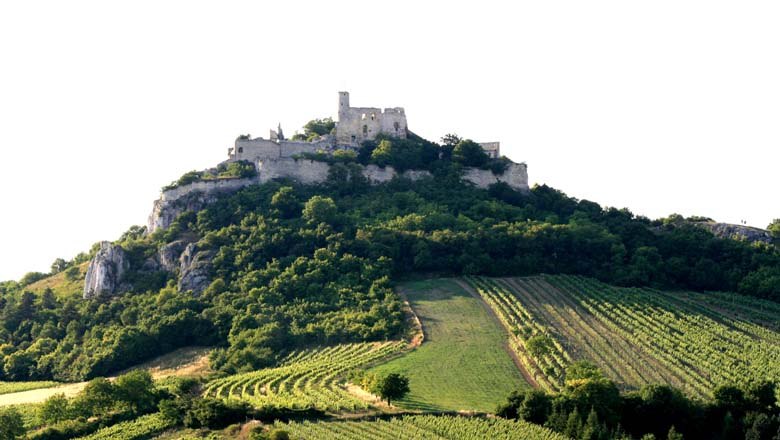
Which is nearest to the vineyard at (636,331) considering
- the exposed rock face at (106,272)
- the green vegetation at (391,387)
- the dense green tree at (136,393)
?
the green vegetation at (391,387)

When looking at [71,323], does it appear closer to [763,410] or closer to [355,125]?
[355,125]

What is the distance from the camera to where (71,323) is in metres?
67.5

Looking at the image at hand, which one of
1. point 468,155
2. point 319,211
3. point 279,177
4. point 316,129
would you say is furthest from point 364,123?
point 319,211

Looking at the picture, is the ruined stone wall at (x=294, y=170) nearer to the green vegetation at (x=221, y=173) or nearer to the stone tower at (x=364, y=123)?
the green vegetation at (x=221, y=173)

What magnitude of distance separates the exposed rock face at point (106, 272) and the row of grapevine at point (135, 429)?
2396 centimetres

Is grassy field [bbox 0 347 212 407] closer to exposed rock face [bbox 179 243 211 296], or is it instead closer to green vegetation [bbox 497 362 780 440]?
exposed rock face [bbox 179 243 211 296]

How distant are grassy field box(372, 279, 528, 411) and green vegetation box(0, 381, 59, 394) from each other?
2098 cm

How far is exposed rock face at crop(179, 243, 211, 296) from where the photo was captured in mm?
68944

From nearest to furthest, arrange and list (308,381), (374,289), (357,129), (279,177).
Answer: (308,381) → (374,289) → (279,177) → (357,129)

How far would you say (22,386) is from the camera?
61250mm

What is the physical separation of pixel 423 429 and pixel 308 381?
954cm

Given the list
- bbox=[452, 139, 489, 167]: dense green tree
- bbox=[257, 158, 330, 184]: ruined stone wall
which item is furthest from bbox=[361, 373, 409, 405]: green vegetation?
bbox=[452, 139, 489, 167]: dense green tree

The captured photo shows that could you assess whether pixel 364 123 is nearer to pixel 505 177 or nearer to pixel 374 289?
pixel 505 177

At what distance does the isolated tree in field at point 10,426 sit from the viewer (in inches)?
1832
